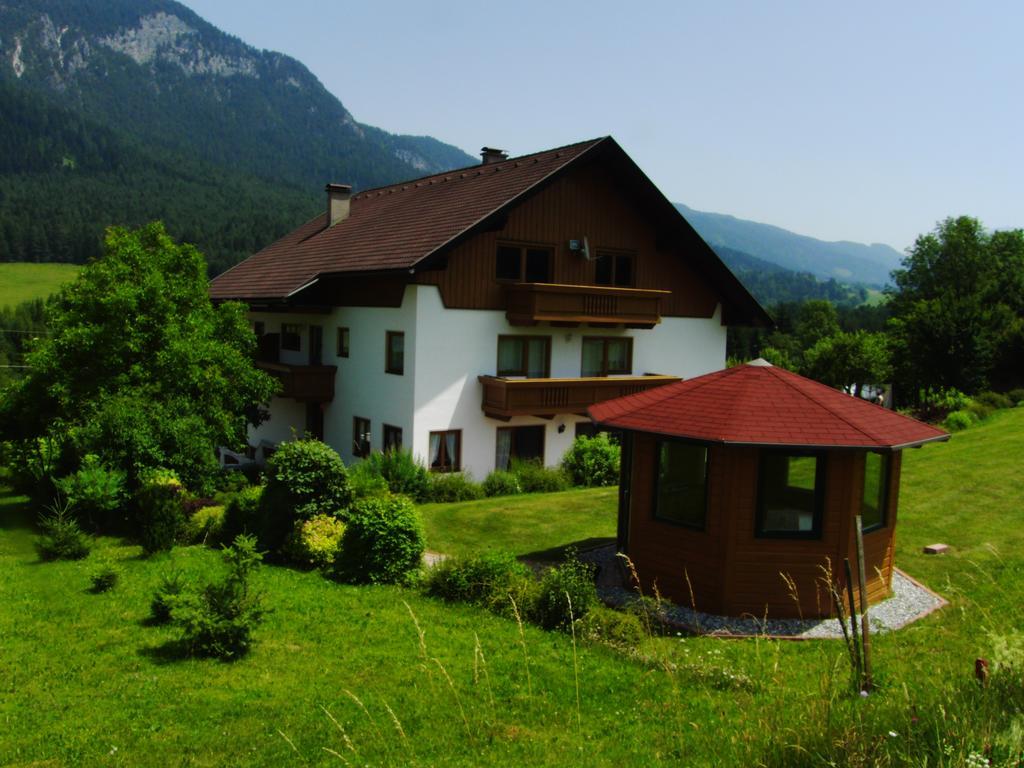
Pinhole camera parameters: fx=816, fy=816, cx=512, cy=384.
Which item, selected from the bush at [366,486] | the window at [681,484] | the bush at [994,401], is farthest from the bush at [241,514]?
the bush at [994,401]

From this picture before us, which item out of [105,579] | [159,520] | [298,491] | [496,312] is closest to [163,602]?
[105,579]

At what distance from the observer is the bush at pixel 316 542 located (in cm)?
1473

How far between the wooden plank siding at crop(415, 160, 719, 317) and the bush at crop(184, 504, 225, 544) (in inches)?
362

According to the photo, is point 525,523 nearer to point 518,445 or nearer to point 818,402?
point 518,445

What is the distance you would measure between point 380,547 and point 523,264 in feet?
45.4

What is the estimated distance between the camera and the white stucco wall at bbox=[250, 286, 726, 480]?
23.9 m

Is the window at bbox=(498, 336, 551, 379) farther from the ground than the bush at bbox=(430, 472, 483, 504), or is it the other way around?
the window at bbox=(498, 336, 551, 379)

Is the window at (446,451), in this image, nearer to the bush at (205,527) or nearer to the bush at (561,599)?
the bush at (205,527)

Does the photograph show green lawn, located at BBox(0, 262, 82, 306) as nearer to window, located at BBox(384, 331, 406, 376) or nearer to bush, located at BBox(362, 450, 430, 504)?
window, located at BBox(384, 331, 406, 376)

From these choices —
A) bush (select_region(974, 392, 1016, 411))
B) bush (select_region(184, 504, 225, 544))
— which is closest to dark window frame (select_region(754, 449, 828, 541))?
bush (select_region(184, 504, 225, 544))

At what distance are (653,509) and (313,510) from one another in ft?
22.0

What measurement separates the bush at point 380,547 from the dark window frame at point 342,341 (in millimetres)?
14079

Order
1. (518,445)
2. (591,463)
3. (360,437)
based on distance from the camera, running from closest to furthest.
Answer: (591,463) → (518,445) → (360,437)

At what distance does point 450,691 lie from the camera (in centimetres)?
858
